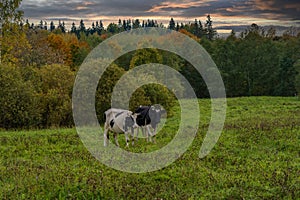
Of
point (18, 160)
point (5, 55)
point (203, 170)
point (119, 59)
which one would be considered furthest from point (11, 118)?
point (119, 59)

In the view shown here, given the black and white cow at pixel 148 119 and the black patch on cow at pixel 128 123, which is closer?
the black patch on cow at pixel 128 123

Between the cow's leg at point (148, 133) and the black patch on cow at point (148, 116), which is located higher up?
the black patch on cow at point (148, 116)

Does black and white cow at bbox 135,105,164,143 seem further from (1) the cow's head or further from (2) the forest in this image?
(2) the forest

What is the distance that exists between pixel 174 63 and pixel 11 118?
155ft

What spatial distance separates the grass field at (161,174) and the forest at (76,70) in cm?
1074

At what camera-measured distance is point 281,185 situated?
42.0 ft

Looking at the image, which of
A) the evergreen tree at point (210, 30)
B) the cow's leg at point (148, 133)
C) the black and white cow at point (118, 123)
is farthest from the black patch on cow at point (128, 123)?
the evergreen tree at point (210, 30)

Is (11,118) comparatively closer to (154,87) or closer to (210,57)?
(154,87)

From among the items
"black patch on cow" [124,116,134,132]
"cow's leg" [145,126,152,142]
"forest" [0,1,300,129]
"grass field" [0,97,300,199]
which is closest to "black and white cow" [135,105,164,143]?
"cow's leg" [145,126,152,142]

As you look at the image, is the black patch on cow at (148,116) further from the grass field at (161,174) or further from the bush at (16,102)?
the bush at (16,102)

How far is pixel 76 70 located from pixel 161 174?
88.5 ft

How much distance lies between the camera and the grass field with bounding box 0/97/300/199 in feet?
40.3

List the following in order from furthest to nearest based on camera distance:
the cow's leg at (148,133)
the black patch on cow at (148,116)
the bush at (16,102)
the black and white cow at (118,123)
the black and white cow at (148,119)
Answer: the bush at (16,102)
the black patch on cow at (148,116)
the black and white cow at (148,119)
the cow's leg at (148,133)
the black and white cow at (118,123)

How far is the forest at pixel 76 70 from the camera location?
101 ft
